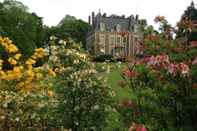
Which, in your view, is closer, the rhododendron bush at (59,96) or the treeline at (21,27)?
the rhododendron bush at (59,96)

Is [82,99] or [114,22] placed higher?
[114,22]

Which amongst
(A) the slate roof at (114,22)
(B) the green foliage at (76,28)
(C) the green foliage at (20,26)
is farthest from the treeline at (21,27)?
(A) the slate roof at (114,22)

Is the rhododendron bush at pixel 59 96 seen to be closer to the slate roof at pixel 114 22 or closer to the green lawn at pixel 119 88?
the green lawn at pixel 119 88

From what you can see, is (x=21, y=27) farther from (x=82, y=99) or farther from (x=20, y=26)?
(x=82, y=99)

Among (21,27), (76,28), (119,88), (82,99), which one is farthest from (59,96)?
(76,28)

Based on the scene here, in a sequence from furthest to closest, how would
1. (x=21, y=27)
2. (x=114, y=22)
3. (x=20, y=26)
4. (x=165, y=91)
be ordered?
(x=114, y=22) → (x=21, y=27) → (x=20, y=26) → (x=165, y=91)

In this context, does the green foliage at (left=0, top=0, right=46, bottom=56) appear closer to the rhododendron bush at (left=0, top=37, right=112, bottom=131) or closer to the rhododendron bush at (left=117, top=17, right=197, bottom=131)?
the rhododendron bush at (left=0, top=37, right=112, bottom=131)

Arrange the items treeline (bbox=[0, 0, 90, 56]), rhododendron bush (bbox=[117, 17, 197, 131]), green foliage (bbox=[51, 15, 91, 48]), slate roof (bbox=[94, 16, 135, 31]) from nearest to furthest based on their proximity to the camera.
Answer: rhododendron bush (bbox=[117, 17, 197, 131]) < treeline (bbox=[0, 0, 90, 56]) < slate roof (bbox=[94, 16, 135, 31]) < green foliage (bbox=[51, 15, 91, 48])

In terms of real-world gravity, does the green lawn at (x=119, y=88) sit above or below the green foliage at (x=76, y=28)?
below

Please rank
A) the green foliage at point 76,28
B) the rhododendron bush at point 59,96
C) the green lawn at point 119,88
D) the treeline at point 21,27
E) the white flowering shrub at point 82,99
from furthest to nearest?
the green foliage at point 76,28 → the treeline at point 21,27 → the green lawn at point 119,88 → the white flowering shrub at point 82,99 → the rhododendron bush at point 59,96

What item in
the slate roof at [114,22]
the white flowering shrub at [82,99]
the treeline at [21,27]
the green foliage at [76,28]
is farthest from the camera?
the green foliage at [76,28]

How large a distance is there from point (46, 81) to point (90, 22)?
106999 millimetres

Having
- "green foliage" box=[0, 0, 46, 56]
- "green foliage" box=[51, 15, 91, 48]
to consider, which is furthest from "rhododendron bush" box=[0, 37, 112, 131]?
"green foliage" box=[51, 15, 91, 48]

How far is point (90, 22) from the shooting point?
389ft
